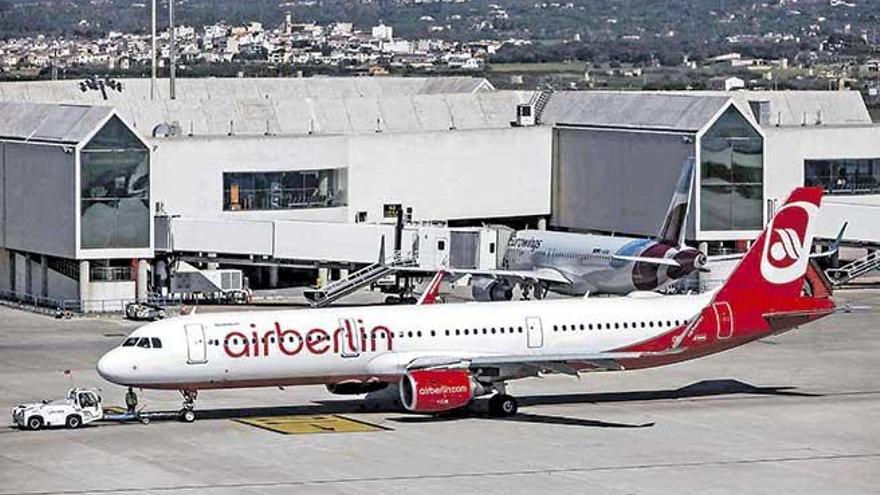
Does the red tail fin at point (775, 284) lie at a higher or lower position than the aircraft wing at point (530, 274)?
higher

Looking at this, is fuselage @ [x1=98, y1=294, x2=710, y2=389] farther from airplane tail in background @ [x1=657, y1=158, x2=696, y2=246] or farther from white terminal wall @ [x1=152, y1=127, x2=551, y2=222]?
white terminal wall @ [x1=152, y1=127, x2=551, y2=222]

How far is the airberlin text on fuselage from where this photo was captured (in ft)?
238

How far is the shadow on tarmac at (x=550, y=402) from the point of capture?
246ft

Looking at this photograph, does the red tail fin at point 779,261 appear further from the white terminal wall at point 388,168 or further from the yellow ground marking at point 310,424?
the white terminal wall at point 388,168

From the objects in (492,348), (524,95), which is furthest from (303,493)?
(524,95)

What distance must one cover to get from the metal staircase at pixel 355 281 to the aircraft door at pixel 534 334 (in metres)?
34.4

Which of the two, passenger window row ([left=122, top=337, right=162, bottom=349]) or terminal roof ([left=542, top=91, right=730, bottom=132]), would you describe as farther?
terminal roof ([left=542, top=91, right=730, bottom=132])

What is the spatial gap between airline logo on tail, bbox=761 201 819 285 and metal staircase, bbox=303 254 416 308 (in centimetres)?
3452

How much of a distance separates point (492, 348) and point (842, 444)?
12067mm

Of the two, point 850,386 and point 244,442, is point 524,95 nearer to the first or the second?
point 850,386

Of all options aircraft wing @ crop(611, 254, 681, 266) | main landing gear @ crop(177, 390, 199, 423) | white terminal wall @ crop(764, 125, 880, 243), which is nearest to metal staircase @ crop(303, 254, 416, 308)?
aircraft wing @ crop(611, 254, 681, 266)

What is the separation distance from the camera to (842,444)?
230 ft

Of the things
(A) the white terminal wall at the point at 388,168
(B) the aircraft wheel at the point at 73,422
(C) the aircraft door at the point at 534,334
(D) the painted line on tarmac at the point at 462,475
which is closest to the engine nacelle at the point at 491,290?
(A) the white terminal wall at the point at 388,168

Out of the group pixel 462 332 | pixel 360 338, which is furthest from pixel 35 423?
pixel 462 332
